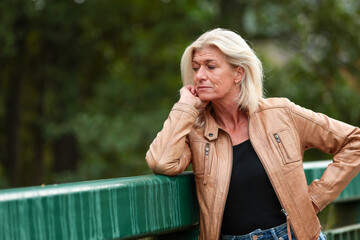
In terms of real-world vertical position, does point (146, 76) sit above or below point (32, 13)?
below

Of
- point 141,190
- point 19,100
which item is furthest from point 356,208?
point 19,100

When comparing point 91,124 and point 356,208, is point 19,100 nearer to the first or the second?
point 91,124

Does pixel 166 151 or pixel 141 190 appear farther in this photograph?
pixel 166 151

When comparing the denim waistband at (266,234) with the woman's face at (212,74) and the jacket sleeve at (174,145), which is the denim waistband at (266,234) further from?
the woman's face at (212,74)

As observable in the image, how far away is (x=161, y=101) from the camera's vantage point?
15953 millimetres

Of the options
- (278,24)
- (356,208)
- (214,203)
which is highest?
(278,24)

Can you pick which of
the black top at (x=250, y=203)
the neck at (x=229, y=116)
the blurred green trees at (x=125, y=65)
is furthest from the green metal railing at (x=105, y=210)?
the blurred green trees at (x=125, y=65)

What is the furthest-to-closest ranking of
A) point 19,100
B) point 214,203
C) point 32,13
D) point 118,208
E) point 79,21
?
1. point 19,100
2. point 79,21
3. point 32,13
4. point 214,203
5. point 118,208

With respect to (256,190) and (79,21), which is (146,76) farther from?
(256,190)

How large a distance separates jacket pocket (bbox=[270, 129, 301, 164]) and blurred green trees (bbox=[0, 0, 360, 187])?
10.5 meters

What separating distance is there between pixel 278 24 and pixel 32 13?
20.9 ft

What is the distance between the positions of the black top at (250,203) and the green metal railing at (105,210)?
0.20 m

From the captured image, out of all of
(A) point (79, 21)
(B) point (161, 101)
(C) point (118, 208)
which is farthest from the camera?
(B) point (161, 101)

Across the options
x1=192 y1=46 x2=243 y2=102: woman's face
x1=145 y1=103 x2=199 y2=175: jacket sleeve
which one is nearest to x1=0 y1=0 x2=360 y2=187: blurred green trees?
x1=192 y1=46 x2=243 y2=102: woman's face
